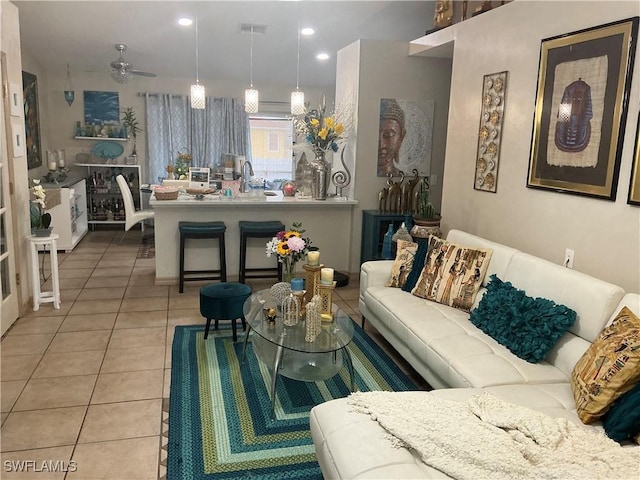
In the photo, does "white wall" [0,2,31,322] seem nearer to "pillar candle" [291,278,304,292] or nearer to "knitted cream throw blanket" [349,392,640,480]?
"pillar candle" [291,278,304,292]

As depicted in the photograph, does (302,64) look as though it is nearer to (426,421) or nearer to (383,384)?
(383,384)

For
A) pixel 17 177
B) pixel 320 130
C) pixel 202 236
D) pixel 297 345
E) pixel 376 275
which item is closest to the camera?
pixel 297 345

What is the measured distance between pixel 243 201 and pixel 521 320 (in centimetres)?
320

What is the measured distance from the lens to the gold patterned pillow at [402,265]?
3.71m

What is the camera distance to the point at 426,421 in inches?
75.0

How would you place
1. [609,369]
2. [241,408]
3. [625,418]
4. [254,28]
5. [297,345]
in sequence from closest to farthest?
1. [625,418]
2. [609,369]
3. [297,345]
4. [241,408]
5. [254,28]

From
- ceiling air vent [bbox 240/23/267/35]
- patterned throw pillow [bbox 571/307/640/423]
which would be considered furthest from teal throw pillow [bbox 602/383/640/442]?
ceiling air vent [bbox 240/23/267/35]

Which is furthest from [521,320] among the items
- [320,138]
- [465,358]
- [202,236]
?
[202,236]

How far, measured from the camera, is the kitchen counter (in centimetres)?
507

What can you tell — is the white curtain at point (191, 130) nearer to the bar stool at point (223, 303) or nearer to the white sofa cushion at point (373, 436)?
the bar stool at point (223, 303)

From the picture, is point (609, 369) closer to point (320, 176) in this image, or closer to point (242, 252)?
point (242, 252)

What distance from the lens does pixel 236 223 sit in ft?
17.2

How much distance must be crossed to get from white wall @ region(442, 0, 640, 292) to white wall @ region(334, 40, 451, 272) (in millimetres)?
954

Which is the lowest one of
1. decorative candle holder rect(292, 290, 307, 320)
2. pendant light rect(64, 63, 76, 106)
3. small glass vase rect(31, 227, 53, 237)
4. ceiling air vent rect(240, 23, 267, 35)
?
decorative candle holder rect(292, 290, 307, 320)
